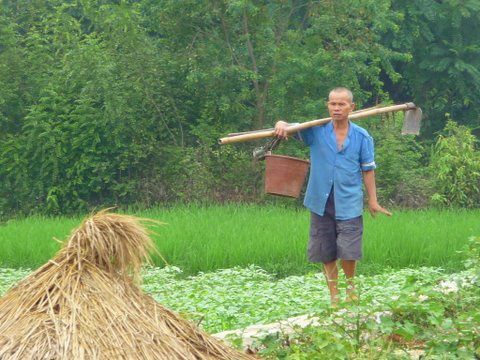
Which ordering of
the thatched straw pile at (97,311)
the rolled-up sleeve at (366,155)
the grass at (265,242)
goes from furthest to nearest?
1. the grass at (265,242)
2. the rolled-up sleeve at (366,155)
3. the thatched straw pile at (97,311)

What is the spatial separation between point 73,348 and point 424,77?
1780cm

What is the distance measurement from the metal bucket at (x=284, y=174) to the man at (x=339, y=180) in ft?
0.41

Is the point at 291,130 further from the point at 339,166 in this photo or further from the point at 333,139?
the point at 339,166

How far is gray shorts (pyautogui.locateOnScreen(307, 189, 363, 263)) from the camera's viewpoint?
752 centimetres

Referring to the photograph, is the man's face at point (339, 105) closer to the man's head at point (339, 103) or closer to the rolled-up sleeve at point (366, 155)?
the man's head at point (339, 103)

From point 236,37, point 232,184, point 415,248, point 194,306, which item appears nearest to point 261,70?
point 236,37

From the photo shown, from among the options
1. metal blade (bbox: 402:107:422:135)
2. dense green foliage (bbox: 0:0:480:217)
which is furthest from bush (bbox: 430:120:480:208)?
metal blade (bbox: 402:107:422:135)

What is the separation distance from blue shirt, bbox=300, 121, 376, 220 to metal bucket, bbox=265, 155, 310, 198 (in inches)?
6.2

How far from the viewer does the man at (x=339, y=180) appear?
753cm

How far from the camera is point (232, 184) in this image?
59.5 feet

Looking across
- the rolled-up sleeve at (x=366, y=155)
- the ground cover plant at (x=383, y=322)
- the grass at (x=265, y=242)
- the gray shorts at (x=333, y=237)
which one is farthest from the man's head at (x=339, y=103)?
the grass at (x=265, y=242)

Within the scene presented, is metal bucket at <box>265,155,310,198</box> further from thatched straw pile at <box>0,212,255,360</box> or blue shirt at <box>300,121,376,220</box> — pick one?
thatched straw pile at <box>0,212,255,360</box>

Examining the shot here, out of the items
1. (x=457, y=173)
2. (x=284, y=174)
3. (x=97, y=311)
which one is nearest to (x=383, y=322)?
(x=97, y=311)

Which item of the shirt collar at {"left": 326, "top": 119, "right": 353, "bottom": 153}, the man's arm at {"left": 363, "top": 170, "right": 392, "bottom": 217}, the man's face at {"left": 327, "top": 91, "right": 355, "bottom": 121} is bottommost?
the man's arm at {"left": 363, "top": 170, "right": 392, "bottom": 217}
